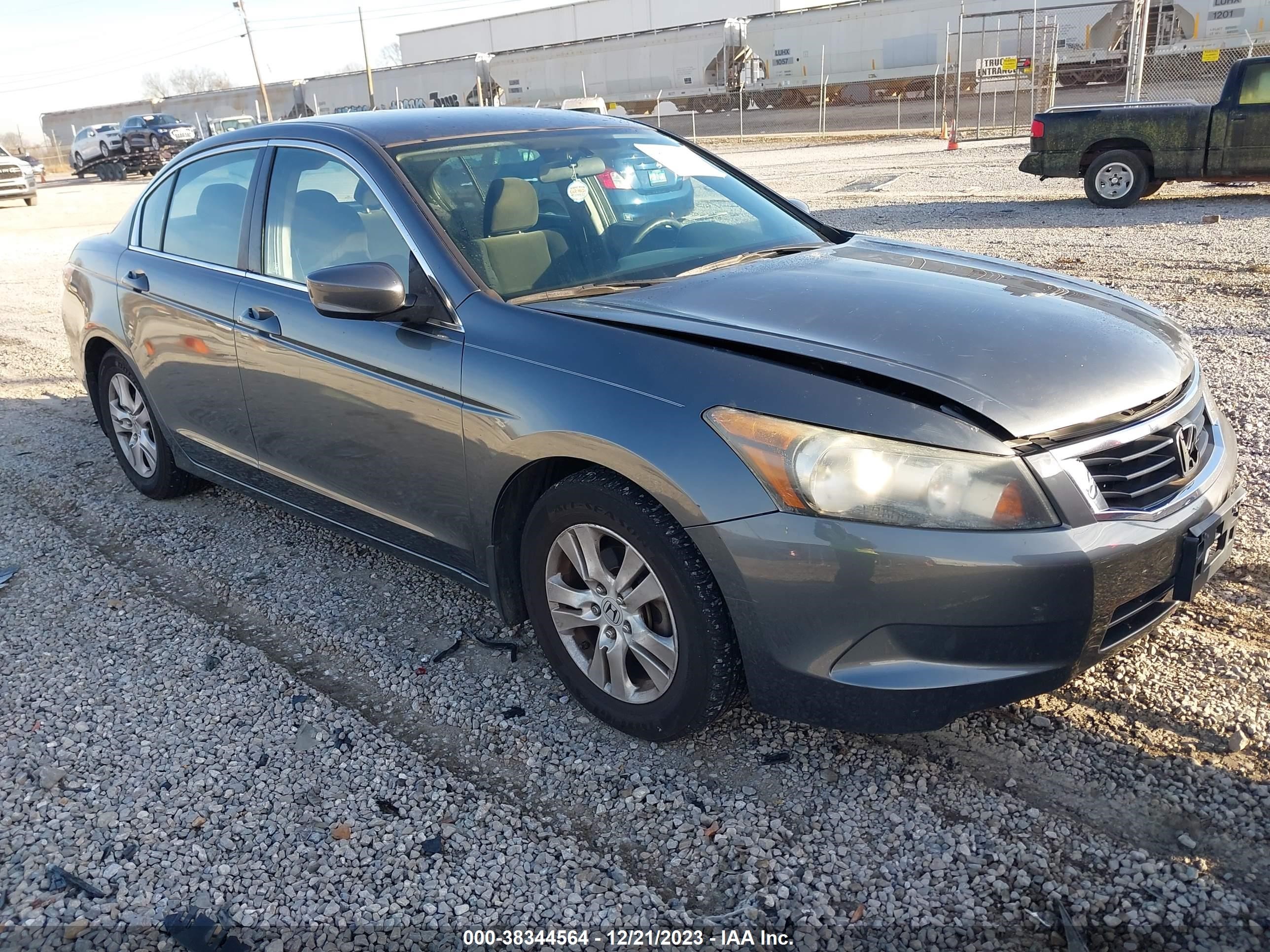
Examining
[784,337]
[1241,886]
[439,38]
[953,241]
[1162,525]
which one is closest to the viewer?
[1241,886]

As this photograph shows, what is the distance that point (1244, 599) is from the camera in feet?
11.5

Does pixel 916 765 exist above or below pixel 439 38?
below

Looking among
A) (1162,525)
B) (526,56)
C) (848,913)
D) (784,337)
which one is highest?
(526,56)

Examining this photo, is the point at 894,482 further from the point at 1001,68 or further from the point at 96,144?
the point at 96,144

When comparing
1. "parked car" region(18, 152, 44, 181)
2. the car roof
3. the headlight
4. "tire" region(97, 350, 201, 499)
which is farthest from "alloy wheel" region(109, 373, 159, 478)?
"parked car" region(18, 152, 44, 181)

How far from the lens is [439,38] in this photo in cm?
6900

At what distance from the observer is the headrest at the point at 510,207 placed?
11.2 ft

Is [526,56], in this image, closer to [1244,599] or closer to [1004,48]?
[1004,48]

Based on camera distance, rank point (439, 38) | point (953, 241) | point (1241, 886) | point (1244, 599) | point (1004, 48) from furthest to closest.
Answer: point (439, 38), point (1004, 48), point (953, 241), point (1244, 599), point (1241, 886)

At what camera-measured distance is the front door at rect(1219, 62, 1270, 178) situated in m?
12.0

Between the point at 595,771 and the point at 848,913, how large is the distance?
0.84 meters

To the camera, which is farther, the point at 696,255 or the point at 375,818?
the point at 696,255

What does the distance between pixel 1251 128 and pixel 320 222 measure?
12355 mm

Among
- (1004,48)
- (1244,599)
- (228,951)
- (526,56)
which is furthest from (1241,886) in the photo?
(526,56)
